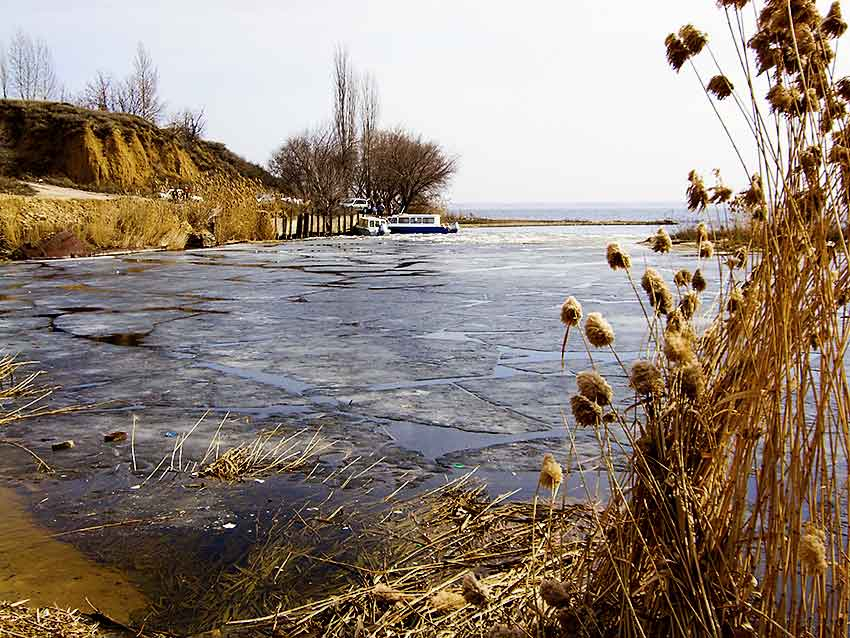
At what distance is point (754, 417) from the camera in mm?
1428

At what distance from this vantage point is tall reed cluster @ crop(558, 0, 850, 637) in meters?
1.39

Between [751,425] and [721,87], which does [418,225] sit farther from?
[751,425]

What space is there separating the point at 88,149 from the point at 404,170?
A: 665 inches

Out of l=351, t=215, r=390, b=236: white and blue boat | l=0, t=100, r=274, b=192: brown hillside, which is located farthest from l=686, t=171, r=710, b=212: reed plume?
l=0, t=100, r=274, b=192: brown hillside

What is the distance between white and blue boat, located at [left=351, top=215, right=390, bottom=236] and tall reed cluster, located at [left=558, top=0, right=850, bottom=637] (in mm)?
29905

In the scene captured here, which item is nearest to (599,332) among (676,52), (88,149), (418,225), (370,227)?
(676,52)

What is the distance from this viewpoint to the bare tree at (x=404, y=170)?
44.8m

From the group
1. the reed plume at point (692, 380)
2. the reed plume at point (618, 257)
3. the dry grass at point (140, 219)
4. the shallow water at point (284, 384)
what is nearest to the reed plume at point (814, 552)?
the reed plume at point (692, 380)

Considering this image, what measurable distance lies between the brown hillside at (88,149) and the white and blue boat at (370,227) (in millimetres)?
7585

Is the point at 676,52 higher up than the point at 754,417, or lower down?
higher up

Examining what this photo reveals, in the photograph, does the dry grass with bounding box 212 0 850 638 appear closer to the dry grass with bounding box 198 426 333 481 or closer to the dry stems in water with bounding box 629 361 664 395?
the dry stems in water with bounding box 629 361 664 395

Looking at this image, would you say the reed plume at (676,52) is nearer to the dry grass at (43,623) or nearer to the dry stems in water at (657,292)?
the dry stems in water at (657,292)

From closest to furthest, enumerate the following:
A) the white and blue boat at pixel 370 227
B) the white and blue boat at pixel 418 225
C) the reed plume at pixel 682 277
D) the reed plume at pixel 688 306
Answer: the reed plume at pixel 688 306 < the reed plume at pixel 682 277 < the white and blue boat at pixel 370 227 < the white and blue boat at pixel 418 225

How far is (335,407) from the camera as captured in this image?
4.29 meters
